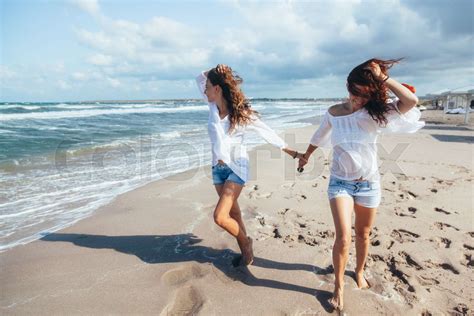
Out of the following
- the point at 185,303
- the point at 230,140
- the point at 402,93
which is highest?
the point at 402,93

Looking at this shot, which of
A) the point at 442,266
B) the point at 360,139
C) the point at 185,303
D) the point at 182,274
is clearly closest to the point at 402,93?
the point at 360,139

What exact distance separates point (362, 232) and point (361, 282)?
51 cm

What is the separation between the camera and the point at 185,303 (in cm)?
283

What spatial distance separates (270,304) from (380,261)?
1394 mm

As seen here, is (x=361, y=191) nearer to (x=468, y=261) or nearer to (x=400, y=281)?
(x=400, y=281)

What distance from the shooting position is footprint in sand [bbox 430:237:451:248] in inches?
151

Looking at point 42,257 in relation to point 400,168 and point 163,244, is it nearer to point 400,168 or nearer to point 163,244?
point 163,244

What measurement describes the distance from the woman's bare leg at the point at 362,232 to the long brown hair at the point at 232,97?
1.30 m

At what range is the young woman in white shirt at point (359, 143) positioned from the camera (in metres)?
2.58

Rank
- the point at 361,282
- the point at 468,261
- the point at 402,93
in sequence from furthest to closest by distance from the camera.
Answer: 1. the point at 468,261
2. the point at 361,282
3. the point at 402,93

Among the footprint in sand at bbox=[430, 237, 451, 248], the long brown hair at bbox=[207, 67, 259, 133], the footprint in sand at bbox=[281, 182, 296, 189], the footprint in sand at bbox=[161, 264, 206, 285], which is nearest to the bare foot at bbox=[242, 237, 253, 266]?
the footprint in sand at bbox=[161, 264, 206, 285]

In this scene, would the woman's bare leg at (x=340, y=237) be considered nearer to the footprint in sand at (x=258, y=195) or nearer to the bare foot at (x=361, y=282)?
the bare foot at (x=361, y=282)

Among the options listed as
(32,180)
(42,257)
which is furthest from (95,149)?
(42,257)

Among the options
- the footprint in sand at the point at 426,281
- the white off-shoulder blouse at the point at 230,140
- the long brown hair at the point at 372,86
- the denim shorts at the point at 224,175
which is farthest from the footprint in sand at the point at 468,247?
the denim shorts at the point at 224,175
